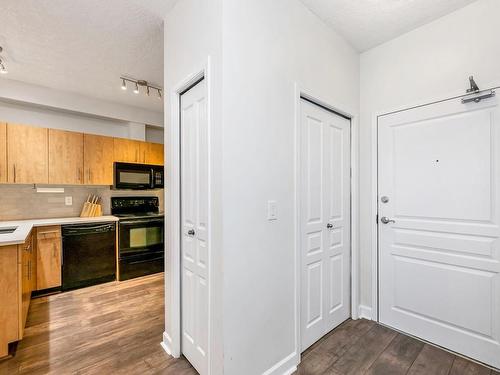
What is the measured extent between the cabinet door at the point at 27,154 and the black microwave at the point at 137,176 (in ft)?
2.82

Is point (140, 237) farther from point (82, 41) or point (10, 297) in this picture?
point (82, 41)

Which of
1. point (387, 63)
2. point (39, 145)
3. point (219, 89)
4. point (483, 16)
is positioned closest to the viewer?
point (219, 89)

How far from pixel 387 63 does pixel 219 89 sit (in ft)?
6.19

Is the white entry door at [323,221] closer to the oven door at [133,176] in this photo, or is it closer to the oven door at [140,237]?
the oven door at [140,237]

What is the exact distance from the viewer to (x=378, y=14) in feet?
6.51

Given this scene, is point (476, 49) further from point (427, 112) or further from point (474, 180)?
point (474, 180)

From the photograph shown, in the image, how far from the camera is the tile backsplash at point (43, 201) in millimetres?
3258

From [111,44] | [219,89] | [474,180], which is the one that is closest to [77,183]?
[111,44]

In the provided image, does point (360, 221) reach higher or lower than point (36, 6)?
lower

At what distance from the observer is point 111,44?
2.35 metres

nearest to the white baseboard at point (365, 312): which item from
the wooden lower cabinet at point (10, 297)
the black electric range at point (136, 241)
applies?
the black electric range at point (136, 241)

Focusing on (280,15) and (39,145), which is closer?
(280,15)

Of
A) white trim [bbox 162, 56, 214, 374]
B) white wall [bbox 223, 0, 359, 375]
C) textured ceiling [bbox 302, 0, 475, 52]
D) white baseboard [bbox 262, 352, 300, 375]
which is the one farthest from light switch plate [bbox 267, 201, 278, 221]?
textured ceiling [bbox 302, 0, 475, 52]

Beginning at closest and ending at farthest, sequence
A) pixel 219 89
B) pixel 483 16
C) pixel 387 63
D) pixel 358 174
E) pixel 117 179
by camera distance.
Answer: pixel 219 89 → pixel 483 16 → pixel 387 63 → pixel 358 174 → pixel 117 179
